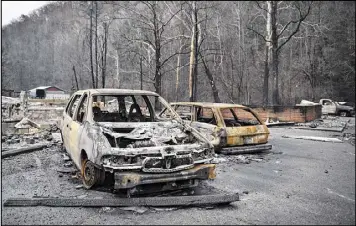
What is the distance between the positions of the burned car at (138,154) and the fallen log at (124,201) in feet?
0.59

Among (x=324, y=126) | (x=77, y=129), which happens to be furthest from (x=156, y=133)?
(x=324, y=126)

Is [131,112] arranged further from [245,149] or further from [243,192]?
[243,192]

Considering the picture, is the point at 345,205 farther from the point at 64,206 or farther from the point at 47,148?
the point at 47,148

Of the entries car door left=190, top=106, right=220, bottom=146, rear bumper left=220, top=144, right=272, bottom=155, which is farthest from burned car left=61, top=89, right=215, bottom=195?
rear bumper left=220, top=144, right=272, bottom=155

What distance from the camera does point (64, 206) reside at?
4.15 meters

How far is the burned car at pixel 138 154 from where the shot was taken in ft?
14.0

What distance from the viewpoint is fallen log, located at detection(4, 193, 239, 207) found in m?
4.17

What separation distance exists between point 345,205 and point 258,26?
31.9 m

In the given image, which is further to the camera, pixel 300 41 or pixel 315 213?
pixel 300 41

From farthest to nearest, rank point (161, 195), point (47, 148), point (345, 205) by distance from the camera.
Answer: point (47, 148) → point (161, 195) → point (345, 205)

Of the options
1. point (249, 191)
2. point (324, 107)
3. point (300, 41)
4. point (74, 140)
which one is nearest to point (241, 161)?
point (249, 191)

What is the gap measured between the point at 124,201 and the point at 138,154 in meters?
0.69

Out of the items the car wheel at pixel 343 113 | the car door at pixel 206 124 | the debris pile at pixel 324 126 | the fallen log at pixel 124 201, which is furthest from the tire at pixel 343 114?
the fallen log at pixel 124 201

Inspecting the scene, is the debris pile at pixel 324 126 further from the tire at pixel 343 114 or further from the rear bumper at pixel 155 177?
the rear bumper at pixel 155 177
